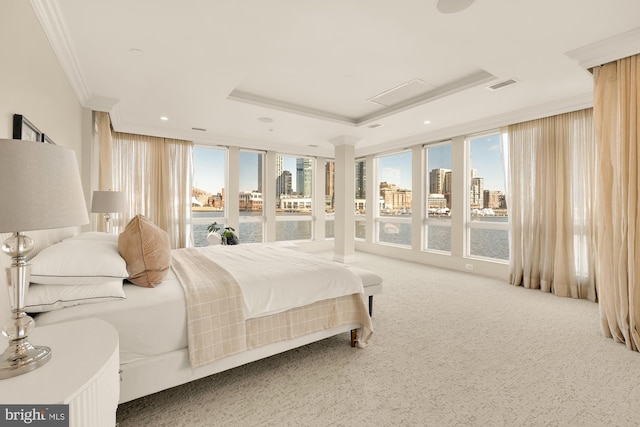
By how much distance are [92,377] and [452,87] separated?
14.2 feet

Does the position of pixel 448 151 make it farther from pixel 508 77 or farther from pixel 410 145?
pixel 508 77

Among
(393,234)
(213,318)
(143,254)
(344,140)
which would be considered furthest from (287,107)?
(393,234)

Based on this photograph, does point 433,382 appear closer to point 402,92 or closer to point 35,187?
point 35,187

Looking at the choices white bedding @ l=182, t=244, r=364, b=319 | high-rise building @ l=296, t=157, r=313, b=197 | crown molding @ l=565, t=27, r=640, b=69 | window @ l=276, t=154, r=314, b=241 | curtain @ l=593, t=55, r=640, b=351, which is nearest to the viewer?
white bedding @ l=182, t=244, r=364, b=319

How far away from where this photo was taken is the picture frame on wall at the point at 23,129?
1.74 meters

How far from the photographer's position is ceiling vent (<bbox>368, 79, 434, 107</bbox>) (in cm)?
385

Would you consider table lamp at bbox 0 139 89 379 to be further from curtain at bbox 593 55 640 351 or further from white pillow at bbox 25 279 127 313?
curtain at bbox 593 55 640 351

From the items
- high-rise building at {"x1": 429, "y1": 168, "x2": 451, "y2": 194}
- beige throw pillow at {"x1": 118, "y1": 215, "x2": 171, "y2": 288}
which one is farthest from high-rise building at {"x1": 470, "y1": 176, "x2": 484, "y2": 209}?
beige throw pillow at {"x1": 118, "y1": 215, "x2": 171, "y2": 288}

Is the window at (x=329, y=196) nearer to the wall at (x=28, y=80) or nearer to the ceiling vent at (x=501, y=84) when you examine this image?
the ceiling vent at (x=501, y=84)

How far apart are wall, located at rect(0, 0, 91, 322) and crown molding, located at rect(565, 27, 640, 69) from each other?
4.05 meters

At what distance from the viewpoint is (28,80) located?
6.45 ft

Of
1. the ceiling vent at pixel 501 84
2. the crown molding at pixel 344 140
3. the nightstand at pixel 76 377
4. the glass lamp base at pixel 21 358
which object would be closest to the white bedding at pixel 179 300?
the nightstand at pixel 76 377

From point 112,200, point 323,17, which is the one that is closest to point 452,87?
point 323,17

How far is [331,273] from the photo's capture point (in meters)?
2.57
